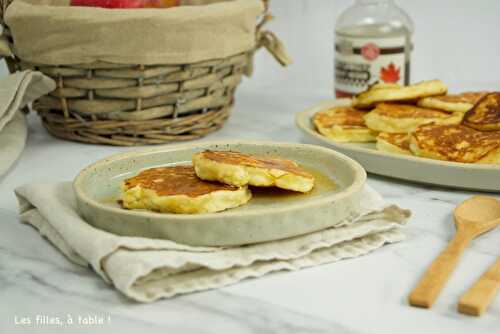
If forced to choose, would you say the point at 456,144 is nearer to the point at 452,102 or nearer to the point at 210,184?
the point at 452,102

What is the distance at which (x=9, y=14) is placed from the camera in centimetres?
123

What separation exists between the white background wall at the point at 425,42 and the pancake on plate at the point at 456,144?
0.71m

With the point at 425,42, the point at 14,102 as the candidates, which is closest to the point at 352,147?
the point at 14,102

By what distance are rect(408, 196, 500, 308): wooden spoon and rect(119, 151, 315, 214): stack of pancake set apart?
182 mm

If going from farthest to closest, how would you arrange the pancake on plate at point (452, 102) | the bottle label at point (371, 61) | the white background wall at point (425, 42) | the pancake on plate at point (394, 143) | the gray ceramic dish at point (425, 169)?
the white background wall at point (425, 42)
the bottle label at point (371, 61)
the pancake on plate at point (452, 102)
the pancake on plate at point (394, 143)
the gray ceramic dish at point (425, 169)

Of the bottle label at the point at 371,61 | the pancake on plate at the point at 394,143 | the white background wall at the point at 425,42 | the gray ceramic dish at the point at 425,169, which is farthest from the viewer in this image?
the white background wall at the point at 425,42

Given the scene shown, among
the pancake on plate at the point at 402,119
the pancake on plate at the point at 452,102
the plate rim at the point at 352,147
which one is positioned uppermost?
the pancake on plate at the point at 452,102

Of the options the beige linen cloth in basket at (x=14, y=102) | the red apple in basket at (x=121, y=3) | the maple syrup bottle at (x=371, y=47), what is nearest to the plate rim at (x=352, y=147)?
the maple syrup bottle at (x=371, y=47)

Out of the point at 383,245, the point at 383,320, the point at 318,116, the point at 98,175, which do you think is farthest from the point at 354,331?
the point at 318,116

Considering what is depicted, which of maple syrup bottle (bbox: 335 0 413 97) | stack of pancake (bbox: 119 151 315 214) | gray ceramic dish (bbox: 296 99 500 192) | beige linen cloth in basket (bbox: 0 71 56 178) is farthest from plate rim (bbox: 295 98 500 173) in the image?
beige linen cloth in basket (bbox: 0 71 56 178)

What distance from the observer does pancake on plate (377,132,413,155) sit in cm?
112

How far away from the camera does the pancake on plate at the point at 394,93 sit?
1.26 m

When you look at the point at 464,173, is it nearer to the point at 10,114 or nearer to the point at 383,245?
the point at 383,245

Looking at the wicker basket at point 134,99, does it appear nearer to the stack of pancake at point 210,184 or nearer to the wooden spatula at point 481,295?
the stack of pancake at point 210,184
